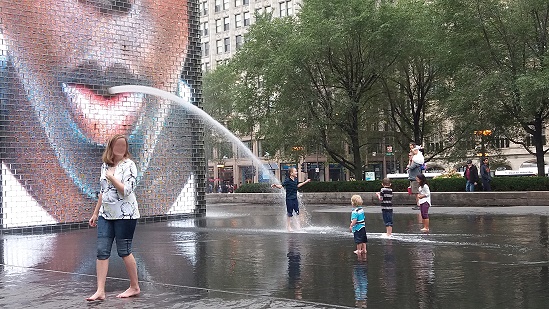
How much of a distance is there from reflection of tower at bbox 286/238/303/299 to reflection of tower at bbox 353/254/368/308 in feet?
2.06

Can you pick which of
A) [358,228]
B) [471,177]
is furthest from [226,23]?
[358,228]

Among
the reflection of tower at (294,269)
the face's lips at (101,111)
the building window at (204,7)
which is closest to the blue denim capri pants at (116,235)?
the reflection of tower at (294,269)

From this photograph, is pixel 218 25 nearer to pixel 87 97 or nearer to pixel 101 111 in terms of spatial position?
pixel 101 111

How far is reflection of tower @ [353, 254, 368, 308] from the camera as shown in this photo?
6453 mm

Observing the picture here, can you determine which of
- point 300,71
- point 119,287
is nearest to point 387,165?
point 300,71

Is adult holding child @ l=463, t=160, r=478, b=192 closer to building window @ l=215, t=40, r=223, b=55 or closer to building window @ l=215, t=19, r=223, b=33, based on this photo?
building window @ l=215, t=40, r=223, b=55

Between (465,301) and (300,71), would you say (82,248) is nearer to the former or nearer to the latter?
(465,301)

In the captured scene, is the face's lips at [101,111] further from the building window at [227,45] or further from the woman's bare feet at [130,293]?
the building window at [227,45]

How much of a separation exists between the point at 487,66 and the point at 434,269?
78.3 ft

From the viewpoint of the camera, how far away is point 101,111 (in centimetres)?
1953

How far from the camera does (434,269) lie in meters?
8.38

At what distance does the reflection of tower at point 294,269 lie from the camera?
7262mm

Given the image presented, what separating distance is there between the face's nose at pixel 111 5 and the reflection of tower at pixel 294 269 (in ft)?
36.7

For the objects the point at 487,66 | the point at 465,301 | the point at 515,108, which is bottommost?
the point at 465,301
